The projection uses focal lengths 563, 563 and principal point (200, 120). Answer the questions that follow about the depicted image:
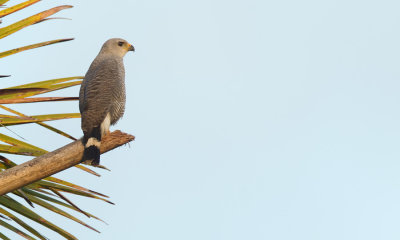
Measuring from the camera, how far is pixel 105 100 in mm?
4371

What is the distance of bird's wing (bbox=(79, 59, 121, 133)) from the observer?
13.5ft

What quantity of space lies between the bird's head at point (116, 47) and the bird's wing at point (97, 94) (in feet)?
2.36

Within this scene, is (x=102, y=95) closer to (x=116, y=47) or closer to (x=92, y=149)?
(x=116, y=47)

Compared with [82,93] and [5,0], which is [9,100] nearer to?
[5,0]

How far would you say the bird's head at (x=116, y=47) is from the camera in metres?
5.53

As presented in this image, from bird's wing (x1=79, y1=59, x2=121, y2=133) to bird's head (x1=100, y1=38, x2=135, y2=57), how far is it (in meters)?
0.72

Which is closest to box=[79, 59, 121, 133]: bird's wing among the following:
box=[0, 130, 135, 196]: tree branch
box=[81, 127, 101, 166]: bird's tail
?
box=[81, 127, 101, 166]: bird's tail

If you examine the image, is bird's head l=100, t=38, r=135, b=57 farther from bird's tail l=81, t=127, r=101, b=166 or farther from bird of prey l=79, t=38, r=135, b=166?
bird's tail l=81, t=127, r=101, b=166

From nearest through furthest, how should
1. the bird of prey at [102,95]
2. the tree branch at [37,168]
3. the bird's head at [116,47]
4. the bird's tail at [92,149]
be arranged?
the tree branch at [37,168], the bird's tail at [92,149], the bird of prey at [102,95], the bird's head at [116,47]

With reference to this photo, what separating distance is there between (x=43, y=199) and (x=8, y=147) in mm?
370

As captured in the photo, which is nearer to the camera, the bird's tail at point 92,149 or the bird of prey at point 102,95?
the bird's tail at point 92,149

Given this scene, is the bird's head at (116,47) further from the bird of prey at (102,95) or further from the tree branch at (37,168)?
the tree branch at (37,168)

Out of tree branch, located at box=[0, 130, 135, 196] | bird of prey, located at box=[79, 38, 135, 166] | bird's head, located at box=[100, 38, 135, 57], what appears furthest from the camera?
bird's head, located at box=[100, 38, 135, 57]

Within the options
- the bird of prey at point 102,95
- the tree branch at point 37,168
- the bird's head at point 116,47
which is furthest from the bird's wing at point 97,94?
the tree branch at point 37,168
